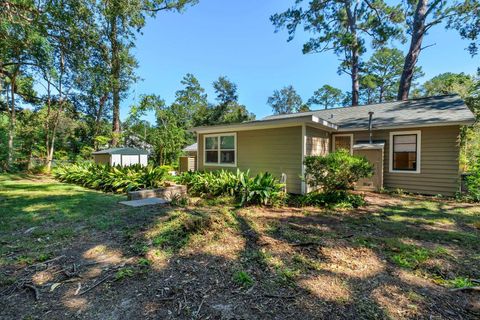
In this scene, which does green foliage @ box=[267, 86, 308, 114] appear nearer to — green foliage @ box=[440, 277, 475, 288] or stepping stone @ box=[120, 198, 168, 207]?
stepping stone @ box=[120, 198, 168, 207]

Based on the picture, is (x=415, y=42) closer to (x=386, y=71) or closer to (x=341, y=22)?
(x=341, y=22)

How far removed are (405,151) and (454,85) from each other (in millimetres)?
13134

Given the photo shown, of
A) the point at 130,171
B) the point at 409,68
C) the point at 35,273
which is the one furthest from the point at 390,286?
the point at 409,68

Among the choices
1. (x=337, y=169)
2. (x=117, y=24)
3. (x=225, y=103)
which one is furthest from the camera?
(x=225, y=103)

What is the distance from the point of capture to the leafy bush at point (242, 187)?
→ 6402 millimetres

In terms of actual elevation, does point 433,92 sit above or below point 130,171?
above

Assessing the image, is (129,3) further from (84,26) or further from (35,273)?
(35,273)

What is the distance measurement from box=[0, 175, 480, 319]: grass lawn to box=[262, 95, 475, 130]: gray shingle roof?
404cm

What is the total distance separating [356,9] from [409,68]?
568cm

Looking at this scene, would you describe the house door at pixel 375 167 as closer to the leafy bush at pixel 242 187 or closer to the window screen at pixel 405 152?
the window screen at pixel 405 152

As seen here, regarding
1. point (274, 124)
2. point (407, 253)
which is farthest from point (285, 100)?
point (407, 253)

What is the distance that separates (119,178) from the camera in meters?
8.65

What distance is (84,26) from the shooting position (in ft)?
21.1

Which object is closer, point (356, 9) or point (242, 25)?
point (242, 25)
